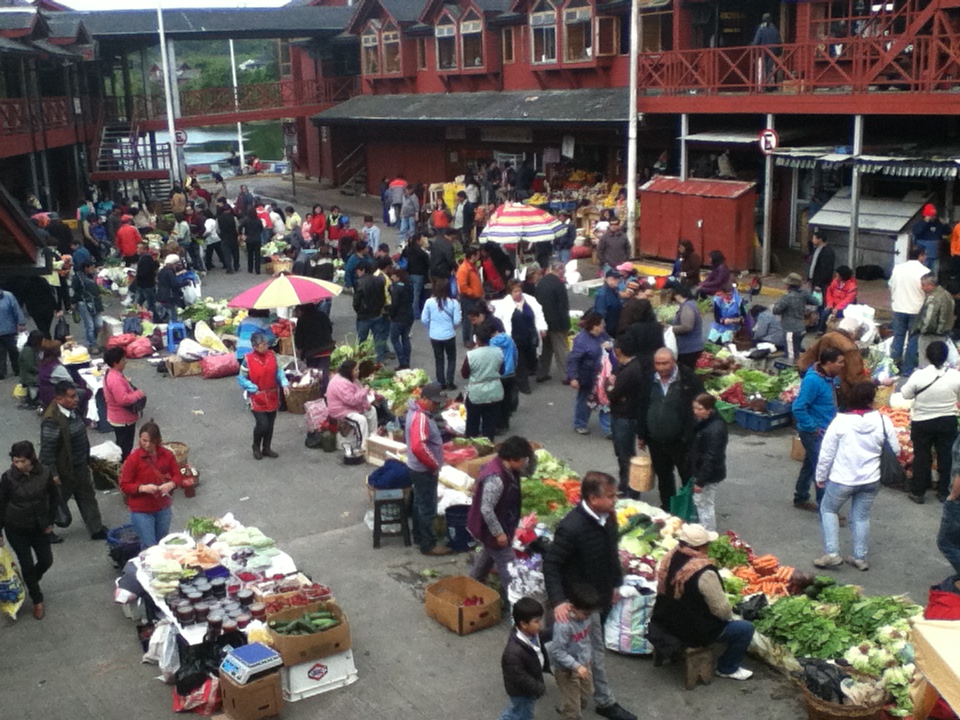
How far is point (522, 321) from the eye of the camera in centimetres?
1498

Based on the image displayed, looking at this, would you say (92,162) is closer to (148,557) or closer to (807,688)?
(148,557)

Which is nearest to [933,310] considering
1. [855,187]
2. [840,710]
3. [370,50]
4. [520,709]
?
[855,187]

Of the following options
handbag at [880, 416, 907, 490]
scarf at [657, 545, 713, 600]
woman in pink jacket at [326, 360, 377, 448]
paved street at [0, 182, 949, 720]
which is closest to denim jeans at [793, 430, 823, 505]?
paved street at [0, 182, 949, 720]

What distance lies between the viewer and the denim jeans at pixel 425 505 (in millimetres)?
10375

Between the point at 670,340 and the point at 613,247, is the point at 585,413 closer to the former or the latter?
the point at 670,340

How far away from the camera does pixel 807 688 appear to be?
7602 millimetres

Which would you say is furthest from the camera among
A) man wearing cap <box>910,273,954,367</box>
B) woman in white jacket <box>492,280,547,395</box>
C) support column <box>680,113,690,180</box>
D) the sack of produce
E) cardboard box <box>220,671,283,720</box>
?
support column <box>680,113,690,180</box>

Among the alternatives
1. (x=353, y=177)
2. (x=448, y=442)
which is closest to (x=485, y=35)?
(x=353, y=177)

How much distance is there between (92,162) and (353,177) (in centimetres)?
975

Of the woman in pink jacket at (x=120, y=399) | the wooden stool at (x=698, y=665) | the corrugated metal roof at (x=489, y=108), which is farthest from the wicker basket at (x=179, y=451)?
the corrugated metal roof at (x=489, y=108)

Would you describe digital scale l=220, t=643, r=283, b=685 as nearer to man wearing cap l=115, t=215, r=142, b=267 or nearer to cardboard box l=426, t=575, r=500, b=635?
cardboard box l=426, t=575, r=500, b=635

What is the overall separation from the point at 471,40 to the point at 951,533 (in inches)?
1119

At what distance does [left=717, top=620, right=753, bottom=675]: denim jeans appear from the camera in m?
7.94

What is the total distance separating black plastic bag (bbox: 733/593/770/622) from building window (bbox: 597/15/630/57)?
2292 centimetres
